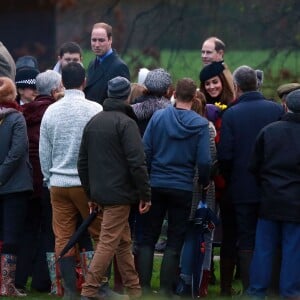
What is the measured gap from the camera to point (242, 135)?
10.2 meters

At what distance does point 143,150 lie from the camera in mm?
9820

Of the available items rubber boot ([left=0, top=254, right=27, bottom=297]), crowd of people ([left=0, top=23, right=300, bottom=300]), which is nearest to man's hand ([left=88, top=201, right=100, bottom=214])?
crowd of people ([left=0, top=23, right=300, bottom=300])

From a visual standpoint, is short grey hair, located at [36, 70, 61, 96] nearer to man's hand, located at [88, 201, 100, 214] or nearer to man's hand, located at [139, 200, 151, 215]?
man's hand, located at [88, 201, 100, 214]

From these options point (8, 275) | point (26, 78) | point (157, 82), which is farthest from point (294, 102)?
point (8, 275)

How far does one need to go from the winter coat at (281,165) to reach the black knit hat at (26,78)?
239 centimetres

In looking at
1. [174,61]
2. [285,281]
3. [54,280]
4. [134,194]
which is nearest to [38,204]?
[54,280]

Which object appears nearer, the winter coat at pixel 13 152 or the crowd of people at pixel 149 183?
the crowd of people at pixel 149 183

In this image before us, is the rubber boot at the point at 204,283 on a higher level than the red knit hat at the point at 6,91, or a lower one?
lower

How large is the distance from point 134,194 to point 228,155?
0.89 m

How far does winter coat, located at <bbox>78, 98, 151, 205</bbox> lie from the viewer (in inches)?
384

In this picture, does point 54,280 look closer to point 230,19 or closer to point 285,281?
point 285,281

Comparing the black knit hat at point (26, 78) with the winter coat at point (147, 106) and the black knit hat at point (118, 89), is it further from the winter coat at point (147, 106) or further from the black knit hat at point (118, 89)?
the black knit hat at point (118, 89)

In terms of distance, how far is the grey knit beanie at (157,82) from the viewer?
1055 centimetres

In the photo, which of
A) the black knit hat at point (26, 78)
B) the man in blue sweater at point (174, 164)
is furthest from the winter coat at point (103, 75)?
the man in blue sweater at point (174, 164)
